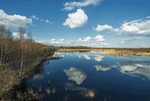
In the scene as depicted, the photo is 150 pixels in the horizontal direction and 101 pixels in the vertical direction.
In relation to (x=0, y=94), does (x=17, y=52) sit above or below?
above

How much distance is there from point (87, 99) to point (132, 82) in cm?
1002

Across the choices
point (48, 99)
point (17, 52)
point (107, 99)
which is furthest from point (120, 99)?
point (17, 52)

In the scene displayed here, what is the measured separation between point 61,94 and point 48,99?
1.97 metres

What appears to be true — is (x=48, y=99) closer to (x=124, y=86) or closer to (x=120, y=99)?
(x=120, y=99)

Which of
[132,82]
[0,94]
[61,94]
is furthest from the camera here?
[132,82]

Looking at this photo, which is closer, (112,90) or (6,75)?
(6,75)

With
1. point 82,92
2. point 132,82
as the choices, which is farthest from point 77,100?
point 132,82

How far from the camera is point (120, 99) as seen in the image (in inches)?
524

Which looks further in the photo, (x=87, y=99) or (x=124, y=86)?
(x=124, y=86)

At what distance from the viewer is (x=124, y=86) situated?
57.9ft

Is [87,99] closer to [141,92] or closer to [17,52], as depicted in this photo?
[141,92]

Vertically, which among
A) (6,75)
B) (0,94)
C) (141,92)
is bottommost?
(141,92)

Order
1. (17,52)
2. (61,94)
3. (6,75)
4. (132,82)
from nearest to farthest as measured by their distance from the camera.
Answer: (6,75) < (61,94) < (132,82) < (17,52)

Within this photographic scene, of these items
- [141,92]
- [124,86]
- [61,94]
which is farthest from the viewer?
[124,86]
